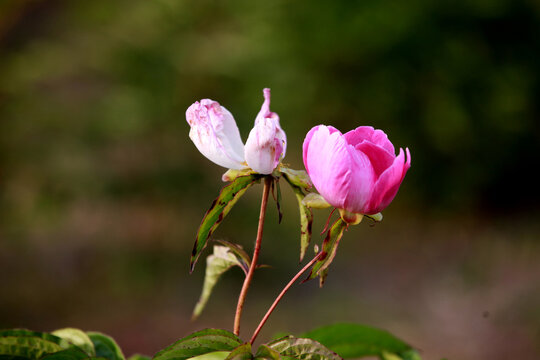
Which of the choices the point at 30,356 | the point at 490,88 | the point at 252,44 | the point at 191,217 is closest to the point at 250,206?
the point at 191,217

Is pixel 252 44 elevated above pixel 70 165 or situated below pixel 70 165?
above

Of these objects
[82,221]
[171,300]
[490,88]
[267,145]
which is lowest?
[171,300]

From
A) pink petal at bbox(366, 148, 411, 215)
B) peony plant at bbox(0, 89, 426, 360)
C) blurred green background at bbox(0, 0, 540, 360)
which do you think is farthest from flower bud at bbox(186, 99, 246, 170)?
blurred green background at bbox(0, 0, 540, 360)

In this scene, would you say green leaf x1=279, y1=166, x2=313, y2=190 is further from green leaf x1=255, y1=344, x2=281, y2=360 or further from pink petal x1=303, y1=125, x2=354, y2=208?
green leaf x1=255, y1=344, x2=281, y2=360

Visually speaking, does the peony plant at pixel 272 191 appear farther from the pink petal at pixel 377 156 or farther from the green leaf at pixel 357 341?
the green leaf at pixel 357 341

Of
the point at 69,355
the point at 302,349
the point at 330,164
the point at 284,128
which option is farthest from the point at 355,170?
the point at 284,128

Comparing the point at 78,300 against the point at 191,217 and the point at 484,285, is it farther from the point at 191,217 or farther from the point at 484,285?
the point at 484,285
